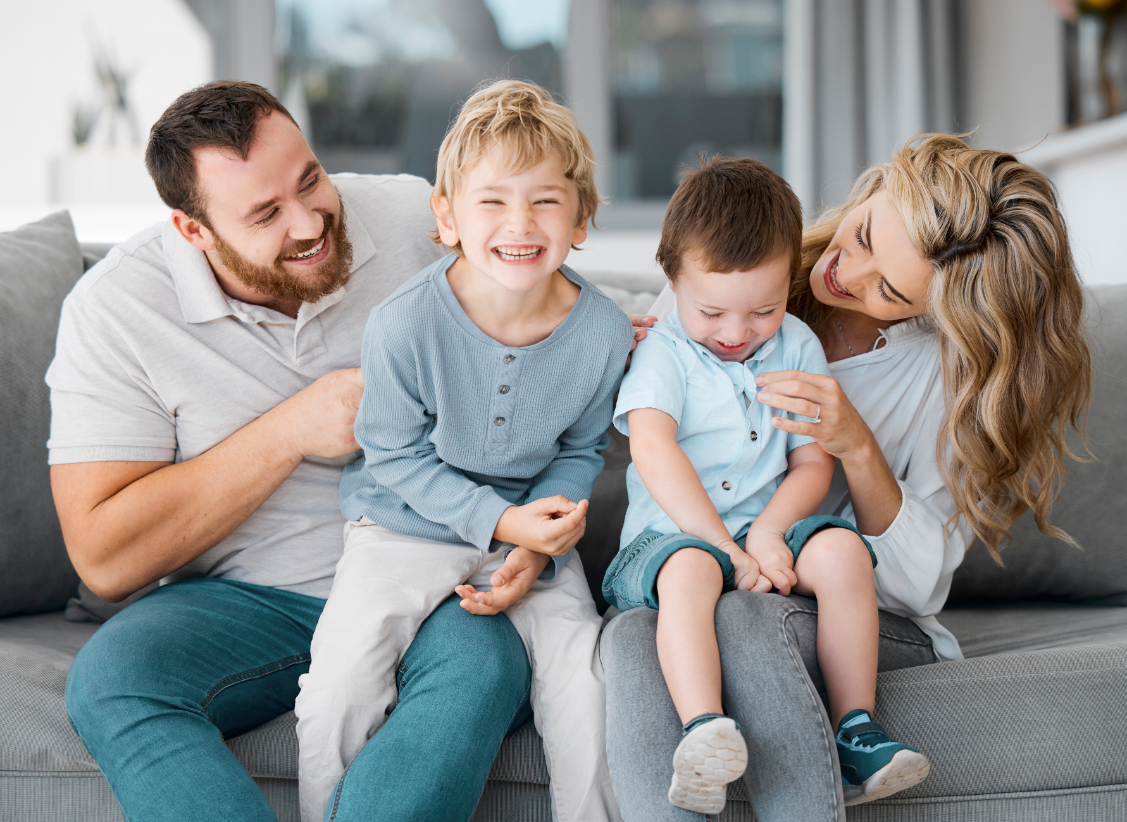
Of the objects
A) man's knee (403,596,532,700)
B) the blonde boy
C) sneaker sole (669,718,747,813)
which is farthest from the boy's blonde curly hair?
sneaker sole (669,718,747,813)

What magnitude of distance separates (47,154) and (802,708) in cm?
418

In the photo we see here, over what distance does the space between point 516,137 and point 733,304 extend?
0.37 m

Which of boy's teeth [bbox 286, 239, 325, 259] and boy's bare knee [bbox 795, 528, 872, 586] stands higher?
boy's teeth [bbox 286, 239, 325, 259]

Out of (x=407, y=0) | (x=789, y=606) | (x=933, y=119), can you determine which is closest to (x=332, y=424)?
(x=789, y=606)

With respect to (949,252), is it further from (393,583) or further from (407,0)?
(407,0)

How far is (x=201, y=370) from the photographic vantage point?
4.38 feet

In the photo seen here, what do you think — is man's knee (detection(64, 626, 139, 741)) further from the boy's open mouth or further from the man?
the boy's open mouth

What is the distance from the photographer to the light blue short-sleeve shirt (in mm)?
1280

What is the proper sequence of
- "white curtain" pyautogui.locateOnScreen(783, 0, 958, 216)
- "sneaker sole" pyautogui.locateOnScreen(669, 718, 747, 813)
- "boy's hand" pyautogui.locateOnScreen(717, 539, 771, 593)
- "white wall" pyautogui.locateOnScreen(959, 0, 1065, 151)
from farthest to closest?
"white curtain" pyautogui.locateOnScreen(783, 0, 958, 216)
"white wall" pyautogui.locateOnScreen(959, 0, 1065, 151)
"boy's hand" pyautogui.locateOnScreen(717, 539, 771, 593)
"sneaker sole" pyautogui.locateOnScreen(669, 718, 747, 813)

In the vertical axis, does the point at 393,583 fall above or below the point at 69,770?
A: above

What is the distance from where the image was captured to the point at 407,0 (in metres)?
4.15

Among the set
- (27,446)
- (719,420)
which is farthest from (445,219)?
(27,446)

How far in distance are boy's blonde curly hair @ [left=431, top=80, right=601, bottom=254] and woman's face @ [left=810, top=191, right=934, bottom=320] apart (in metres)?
0.39

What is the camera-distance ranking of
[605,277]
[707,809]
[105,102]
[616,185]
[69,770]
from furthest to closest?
[616,185] → [105,102] → [605,277] → [69,770] → [707,809]
